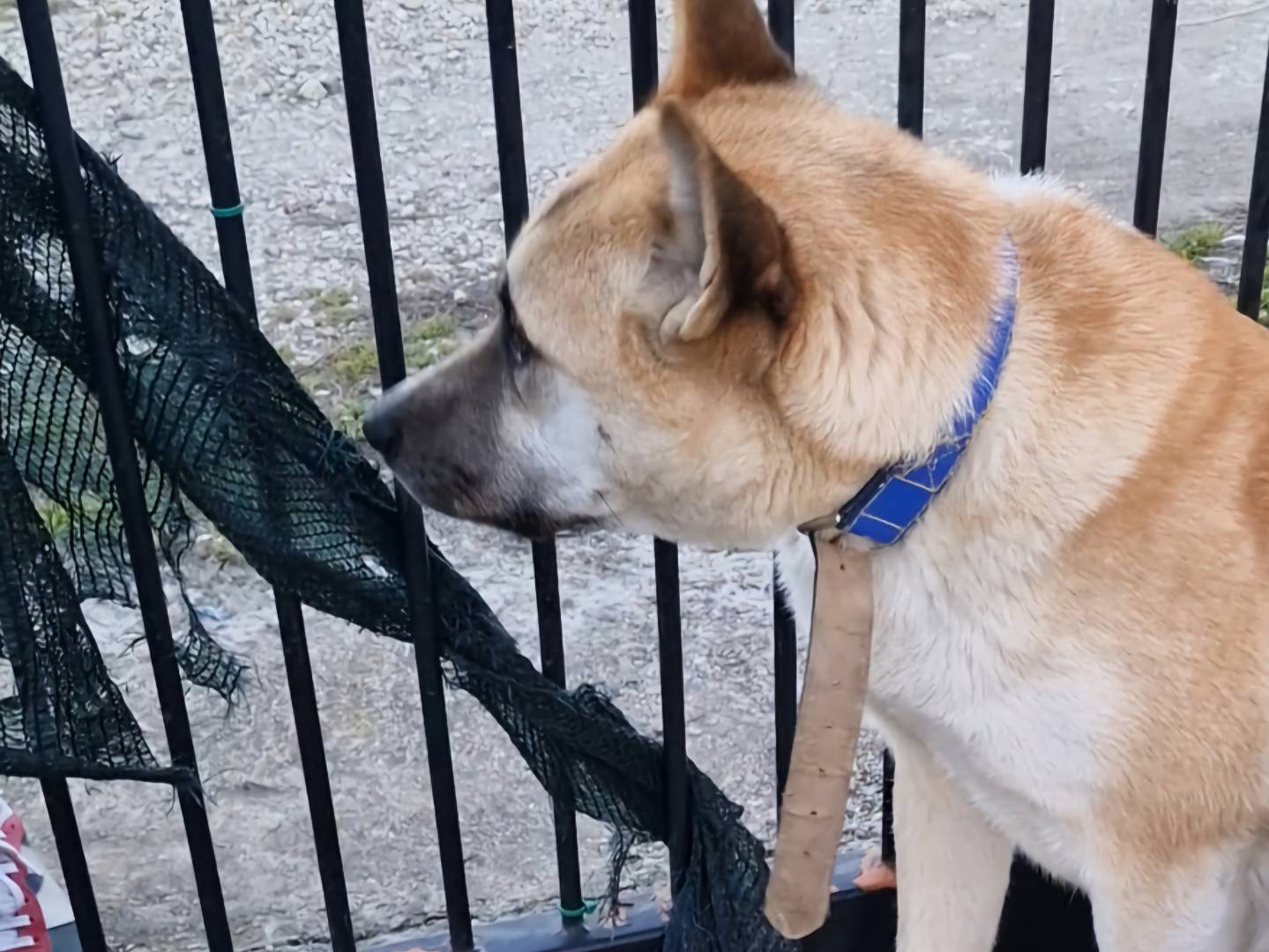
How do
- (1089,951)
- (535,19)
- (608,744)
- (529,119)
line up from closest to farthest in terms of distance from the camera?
(608,744) < (1089,951) < (529,119) < (535,19)

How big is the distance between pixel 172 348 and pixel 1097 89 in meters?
5.71

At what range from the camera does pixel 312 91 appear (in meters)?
6.64

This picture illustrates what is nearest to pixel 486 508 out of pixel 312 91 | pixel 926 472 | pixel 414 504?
pixel 414 504

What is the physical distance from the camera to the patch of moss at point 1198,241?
496cm

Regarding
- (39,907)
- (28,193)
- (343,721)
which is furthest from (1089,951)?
(28,193)

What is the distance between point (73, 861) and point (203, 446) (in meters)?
0.75

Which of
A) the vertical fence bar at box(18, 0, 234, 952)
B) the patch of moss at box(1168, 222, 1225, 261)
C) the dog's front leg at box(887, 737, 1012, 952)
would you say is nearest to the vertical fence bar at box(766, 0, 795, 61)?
the vertical fence bar at box(18, 0, 234, 952)

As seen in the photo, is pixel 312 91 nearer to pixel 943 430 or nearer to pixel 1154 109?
pixel 1154 109

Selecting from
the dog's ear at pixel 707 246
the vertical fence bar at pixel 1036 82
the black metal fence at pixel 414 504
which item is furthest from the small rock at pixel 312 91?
the dog's ear at pixel 707 246

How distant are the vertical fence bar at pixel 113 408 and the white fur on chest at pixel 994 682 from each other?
3.18ft

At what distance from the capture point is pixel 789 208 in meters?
1.66

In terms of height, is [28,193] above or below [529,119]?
above

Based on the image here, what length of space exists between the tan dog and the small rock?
5.05 metres

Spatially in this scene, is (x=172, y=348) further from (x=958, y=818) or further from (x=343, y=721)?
(x=343, y=721)
